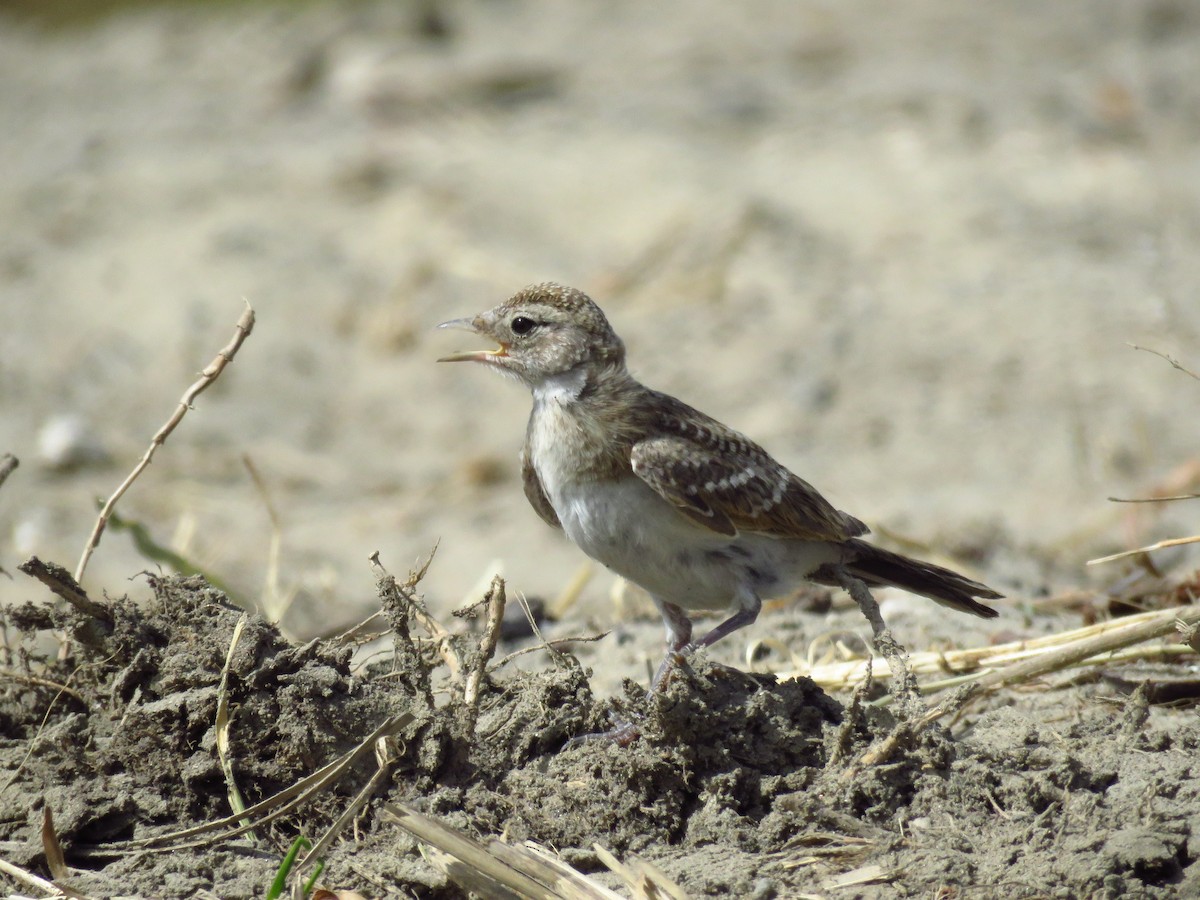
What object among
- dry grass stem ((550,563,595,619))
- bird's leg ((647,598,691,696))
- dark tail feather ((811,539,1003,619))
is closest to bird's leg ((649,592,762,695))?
bird's leg ((647,598,691,696))

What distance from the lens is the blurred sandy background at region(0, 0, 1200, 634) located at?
8352 mm

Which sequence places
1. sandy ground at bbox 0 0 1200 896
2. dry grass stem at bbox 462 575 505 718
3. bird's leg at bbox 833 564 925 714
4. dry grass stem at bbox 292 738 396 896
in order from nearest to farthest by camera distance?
dry grass stem at bbox 292 738 396 896 < bird's leg at bbox 833 564 925 714 < dry grass stem at bbox 462 575 505 718 < sandy ground at bbox 0 0 1200 896

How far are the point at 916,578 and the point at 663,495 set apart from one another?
3.19ft

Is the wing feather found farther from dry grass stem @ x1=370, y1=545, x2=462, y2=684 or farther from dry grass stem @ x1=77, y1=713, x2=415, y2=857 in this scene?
dry grass stem @ x1=77, y1=713, x2=415, y2=857

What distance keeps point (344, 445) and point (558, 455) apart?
4948 mm

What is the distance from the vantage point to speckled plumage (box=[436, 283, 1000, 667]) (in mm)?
4535

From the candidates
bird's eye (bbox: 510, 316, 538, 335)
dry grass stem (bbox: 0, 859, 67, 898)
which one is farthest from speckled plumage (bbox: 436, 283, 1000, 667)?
dry grass stem (bbox: 0, 859, 67, 898)

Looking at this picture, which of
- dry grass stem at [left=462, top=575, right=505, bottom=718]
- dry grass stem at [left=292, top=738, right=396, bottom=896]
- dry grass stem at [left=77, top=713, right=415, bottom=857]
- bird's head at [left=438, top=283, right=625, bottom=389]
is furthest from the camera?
bird's head at [left=438, top=283, right=625, bottom=389]

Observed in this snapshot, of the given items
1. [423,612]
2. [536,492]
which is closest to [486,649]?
[423,612]

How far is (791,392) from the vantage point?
30.6 feet


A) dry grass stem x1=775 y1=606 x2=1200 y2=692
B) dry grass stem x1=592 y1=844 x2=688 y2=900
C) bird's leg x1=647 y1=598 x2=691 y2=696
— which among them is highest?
bird's leg x1=647 y1=598 x2=691 y2=696

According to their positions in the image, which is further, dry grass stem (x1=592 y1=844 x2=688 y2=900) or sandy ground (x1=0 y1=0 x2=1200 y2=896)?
sandy ground (x1=0 y1=0 x2=1200 y2=896)

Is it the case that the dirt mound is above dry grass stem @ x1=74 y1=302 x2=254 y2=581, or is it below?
below

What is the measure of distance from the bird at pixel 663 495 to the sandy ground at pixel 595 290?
533 millimetres
